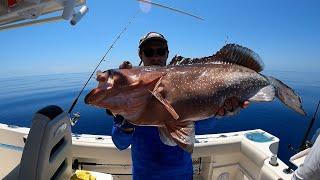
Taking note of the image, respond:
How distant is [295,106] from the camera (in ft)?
7.16

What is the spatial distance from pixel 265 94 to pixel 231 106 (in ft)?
0.98

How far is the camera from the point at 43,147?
2717mm

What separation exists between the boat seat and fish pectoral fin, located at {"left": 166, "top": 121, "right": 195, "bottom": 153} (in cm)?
149

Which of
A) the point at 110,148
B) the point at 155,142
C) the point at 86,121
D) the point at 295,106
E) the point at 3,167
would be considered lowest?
the point at 86,121

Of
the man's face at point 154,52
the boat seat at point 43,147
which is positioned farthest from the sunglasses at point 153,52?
the boat seat at point 43,147

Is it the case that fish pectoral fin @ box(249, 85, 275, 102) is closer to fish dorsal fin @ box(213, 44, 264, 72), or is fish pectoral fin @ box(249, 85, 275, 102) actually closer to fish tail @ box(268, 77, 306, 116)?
fish tail @ box(268, 77, 306, 116)

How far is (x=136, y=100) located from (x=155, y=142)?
133cm

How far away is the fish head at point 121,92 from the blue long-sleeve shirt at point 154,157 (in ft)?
3.82

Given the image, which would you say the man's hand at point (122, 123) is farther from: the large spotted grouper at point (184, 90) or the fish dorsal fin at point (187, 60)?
the fish dorsal fin at point (187, 60)

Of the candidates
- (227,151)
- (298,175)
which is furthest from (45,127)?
(227,151)

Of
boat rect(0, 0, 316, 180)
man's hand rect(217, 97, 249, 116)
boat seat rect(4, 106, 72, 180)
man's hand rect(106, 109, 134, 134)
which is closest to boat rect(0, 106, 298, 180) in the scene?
boat rect(0, 0, 316, 180)

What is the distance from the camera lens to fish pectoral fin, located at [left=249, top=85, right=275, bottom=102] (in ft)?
7.18

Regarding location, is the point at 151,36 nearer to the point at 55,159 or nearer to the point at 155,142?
the point at 155,142

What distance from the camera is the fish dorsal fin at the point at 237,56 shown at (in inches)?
91.4
